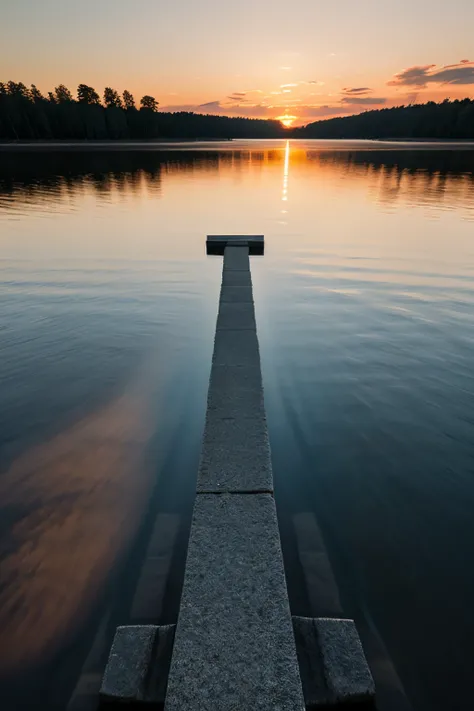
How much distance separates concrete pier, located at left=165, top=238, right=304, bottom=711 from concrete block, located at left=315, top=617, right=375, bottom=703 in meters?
0.51

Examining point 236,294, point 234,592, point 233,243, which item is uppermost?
point 234,592

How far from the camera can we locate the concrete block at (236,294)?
Result: 9852 mm

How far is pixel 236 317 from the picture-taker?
8.74 metres

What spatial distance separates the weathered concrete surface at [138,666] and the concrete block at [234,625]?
430mm

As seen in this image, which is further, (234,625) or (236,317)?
(236,317)

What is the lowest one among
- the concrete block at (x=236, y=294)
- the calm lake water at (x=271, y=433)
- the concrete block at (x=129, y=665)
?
the calm lake water at (x=271, y=433)

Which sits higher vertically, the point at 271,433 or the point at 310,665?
the point at 310,665

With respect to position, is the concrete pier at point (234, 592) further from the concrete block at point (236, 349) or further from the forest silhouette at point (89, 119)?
the forest silhouette at point (89, 119)

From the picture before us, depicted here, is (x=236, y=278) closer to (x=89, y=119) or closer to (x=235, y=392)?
(x=235, y=392)

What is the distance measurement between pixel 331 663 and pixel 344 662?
0.33 ft

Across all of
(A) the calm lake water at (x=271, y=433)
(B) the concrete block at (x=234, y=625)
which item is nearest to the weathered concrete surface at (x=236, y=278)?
(A) the calm lake water at (x=271, y=433)

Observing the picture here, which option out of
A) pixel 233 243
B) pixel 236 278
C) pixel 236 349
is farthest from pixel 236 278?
pixel 233 243

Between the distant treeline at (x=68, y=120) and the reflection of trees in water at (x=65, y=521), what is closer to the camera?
the reflection of trees in water at (x=65, y=521)

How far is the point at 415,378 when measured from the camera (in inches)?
301
